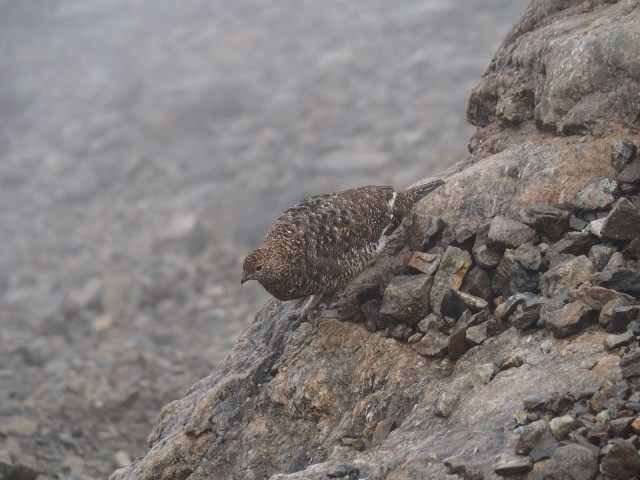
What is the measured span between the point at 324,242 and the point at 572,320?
236 centimetres

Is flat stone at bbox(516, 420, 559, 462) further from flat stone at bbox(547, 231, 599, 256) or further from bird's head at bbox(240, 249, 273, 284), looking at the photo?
bird's head at bbox(240, 249, 273, 284)

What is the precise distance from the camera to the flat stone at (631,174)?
20.5 ft

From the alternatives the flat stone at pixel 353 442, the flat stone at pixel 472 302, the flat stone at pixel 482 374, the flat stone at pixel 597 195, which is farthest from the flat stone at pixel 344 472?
the flat stone at pixel 597 195

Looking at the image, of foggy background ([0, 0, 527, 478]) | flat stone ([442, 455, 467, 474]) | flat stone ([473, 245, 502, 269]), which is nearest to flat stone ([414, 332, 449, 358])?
flat stone ([473, 245, 502, 269])

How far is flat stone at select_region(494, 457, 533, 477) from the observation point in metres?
4.49

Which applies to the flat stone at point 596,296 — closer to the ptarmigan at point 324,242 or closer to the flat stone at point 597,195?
the flat stone at point 597,195

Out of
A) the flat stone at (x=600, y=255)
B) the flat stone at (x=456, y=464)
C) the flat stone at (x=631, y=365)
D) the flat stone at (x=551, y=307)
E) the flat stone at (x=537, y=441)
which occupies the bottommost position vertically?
the flat stone at (x=537, y=441)

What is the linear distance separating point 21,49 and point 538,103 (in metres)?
34.3

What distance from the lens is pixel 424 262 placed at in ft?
22.1

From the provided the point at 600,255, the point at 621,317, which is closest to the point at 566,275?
the point at 600,255

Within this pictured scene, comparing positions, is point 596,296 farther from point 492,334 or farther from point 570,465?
point 570,465

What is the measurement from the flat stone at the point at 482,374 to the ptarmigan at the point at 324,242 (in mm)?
1776

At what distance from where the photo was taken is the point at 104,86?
33.4m

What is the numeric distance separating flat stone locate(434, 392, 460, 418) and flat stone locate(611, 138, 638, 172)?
2.34 m
